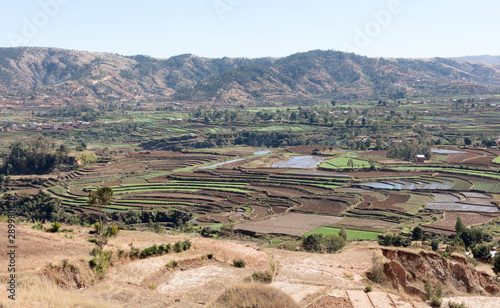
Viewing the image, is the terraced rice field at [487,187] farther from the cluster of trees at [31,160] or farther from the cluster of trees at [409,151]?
the cluster of trees at [31,160]

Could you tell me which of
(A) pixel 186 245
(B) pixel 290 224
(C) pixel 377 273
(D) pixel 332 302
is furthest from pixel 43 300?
(B) pixel 290 224

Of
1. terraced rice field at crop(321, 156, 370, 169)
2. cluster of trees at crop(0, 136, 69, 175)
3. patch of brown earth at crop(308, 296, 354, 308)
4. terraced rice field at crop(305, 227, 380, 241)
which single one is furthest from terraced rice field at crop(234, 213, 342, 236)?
cluster of trees at crop(0, 136, 69, 175)

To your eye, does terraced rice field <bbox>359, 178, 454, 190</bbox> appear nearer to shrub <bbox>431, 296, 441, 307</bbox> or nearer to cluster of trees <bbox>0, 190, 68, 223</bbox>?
cluster of trees <bbox>0, 190, 68, 223</bbox>

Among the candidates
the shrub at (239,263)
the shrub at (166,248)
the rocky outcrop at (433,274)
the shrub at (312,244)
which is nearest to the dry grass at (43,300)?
the shrub at (166,248)

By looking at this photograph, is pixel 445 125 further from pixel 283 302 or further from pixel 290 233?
pixel 283 302

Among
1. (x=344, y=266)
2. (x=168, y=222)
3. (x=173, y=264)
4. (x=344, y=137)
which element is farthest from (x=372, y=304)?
(x=344, y=137)
